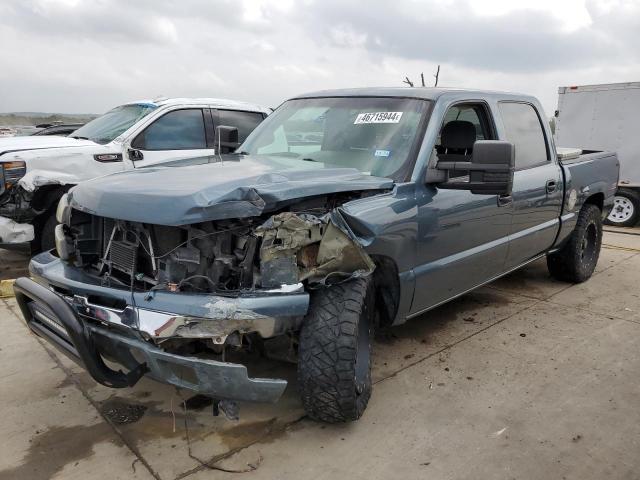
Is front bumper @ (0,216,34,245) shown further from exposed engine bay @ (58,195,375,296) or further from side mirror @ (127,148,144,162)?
exposed engine bay @ (58,195,375,296)

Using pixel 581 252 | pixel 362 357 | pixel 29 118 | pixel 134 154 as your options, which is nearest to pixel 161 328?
pixel 362 357

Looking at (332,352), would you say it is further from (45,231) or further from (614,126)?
(614,126)

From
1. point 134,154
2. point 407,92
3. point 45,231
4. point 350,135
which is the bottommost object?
point 45,231

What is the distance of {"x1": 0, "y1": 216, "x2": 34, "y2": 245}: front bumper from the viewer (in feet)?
17.4

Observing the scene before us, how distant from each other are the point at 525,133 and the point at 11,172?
195 inches

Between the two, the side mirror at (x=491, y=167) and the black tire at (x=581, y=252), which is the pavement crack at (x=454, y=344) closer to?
the black tire at (x=581, y=252)

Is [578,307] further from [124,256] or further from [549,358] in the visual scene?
[124,256]

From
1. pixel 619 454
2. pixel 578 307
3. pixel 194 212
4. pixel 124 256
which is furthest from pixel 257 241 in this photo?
pixel 578 307

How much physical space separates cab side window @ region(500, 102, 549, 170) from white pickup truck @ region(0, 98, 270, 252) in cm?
228

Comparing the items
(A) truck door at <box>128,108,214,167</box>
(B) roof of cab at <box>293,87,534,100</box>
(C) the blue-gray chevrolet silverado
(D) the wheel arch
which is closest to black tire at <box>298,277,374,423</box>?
(C) the blue-gray chevrolet silverado

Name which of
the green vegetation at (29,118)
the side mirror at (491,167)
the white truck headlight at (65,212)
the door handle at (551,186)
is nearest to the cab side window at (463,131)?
the side mirror at (491,167)

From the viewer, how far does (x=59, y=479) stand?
8.30 ft

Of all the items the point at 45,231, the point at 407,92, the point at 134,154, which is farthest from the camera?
the point at 134,154

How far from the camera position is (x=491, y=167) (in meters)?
3.05
